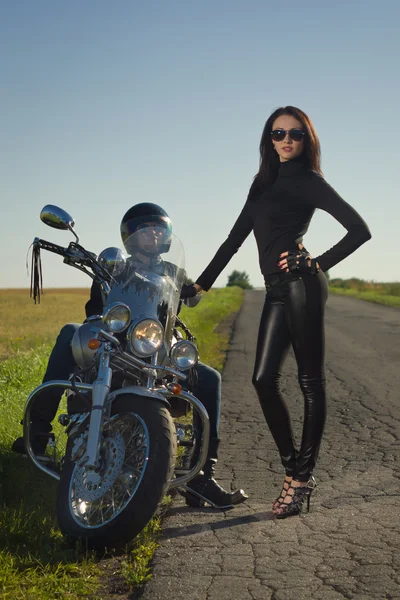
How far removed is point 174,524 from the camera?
438 centimetres

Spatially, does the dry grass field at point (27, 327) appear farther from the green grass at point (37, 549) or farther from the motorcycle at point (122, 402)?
the motorcycle at point (122, 402)

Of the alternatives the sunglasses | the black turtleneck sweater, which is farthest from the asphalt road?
the sunglasses

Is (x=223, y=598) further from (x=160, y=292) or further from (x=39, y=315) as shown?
(x=39, y=315)

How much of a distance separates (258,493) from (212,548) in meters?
1.17

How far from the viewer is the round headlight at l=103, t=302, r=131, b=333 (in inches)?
154

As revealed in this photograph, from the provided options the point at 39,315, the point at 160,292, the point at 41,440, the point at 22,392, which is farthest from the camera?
the point at 39,315

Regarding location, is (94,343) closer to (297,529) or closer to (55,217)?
(55,217)

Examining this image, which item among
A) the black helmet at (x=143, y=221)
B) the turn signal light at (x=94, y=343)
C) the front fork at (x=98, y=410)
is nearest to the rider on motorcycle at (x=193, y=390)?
the black helmet at (x=143, y=221)

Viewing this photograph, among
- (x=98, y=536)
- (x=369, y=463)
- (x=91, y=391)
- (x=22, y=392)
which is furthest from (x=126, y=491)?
(x=22, y=392)

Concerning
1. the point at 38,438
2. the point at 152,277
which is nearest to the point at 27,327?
the point at 38,438

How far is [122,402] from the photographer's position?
3.85 m

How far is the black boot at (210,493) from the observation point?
471cm

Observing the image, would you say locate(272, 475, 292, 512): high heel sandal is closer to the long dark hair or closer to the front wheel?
the front wheel

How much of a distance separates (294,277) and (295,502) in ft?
4.10
